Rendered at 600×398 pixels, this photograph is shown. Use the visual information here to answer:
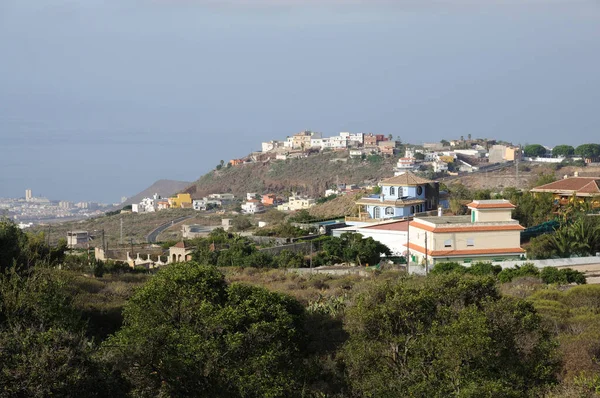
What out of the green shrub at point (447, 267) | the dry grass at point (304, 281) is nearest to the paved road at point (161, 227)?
the dry grass at point (304, 281)

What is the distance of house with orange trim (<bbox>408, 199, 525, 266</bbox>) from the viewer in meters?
27.5

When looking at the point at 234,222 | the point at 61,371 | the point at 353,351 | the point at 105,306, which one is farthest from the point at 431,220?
the point at 234,222

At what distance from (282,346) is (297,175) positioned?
93.0 m

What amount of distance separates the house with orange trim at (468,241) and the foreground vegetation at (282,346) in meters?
11.2

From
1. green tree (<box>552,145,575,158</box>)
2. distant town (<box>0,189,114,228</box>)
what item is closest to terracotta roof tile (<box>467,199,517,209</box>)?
green tree (<box>552,145,575,158</box>)

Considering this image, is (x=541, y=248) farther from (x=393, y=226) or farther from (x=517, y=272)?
(x=393, y=226)

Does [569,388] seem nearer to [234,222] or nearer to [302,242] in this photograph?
[302,242]

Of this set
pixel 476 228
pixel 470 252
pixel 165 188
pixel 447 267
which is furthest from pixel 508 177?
pixel 165 188

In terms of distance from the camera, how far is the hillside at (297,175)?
9888 cm

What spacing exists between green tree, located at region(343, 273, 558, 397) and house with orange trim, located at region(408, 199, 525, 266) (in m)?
13.0

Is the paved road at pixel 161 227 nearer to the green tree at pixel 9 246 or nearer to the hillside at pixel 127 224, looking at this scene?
the hillside at pixel 127 224

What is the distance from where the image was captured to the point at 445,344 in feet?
40.2

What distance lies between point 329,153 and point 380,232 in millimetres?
78046

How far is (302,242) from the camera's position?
3497 cm
